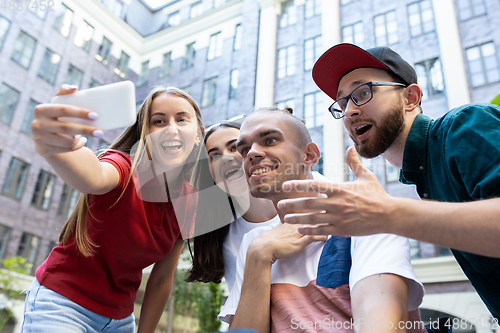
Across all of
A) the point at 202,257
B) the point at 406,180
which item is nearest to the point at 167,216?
the point at 202,257

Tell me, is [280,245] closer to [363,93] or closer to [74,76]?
[363,93]

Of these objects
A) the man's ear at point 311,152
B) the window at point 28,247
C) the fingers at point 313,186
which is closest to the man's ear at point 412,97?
the man's ear at point 311,152

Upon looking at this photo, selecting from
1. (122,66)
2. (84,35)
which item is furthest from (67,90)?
(122,66)

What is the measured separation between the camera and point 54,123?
55.0 inches

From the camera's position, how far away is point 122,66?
71.7ft

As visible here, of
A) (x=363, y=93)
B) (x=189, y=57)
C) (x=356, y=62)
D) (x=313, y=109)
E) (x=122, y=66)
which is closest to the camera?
(x=363, y=93)

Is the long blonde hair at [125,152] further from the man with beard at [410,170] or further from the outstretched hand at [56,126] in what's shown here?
the man with beard at [410,170]

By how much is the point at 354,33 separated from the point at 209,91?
720 centimetres

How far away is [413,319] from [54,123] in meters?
1.67

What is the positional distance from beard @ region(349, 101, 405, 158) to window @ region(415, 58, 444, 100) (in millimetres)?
11622

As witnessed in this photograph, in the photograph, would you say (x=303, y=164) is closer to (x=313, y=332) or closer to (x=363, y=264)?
(x=363, y=264)

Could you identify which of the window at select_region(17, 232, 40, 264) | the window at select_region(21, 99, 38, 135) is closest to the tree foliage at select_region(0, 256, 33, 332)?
the window at select_region(17, 232, 40, 264)

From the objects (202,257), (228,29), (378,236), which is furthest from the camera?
(228,29)

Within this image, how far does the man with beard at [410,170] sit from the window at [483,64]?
11441 mm
